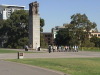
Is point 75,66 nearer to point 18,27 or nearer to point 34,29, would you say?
point 34,29

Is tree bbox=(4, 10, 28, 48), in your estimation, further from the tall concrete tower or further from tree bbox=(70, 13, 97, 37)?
the tall concrete tower

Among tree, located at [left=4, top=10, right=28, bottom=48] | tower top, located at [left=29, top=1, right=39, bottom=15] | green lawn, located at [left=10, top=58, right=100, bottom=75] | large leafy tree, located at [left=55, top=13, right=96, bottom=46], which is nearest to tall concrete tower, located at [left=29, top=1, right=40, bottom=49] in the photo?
tower top, located at [left=29, top=1, right=39, bottom=15]

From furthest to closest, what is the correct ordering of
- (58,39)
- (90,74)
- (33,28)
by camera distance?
(58,39), (33,28), (90,74)

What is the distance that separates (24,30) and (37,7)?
86.3 ft

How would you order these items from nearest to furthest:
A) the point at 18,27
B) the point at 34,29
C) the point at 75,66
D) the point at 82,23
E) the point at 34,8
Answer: the point at 75,66
the point at 34,29
the point at 34,8
the point at 18,27
the point at 82,23

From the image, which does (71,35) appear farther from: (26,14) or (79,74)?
(79,74)

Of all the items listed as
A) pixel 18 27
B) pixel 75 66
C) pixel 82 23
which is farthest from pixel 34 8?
pixel 75 66

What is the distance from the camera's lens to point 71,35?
399ft

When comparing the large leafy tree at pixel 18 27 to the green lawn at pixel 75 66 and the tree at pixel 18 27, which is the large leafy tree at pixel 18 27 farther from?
the green lawn at pixel 75 66

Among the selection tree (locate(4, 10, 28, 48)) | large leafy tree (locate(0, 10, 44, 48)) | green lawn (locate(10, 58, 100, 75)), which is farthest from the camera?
tree (locate(4, 10, 28, 48))

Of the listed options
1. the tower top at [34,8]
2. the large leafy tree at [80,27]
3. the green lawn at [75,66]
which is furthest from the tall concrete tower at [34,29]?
the green lawn at [75,66]

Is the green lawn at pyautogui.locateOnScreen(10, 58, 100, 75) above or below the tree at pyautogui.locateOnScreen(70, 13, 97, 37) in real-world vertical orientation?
below

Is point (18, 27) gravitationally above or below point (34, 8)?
below

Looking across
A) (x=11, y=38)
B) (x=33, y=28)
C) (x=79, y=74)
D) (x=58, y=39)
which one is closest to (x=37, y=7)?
(x=33, y=28)
